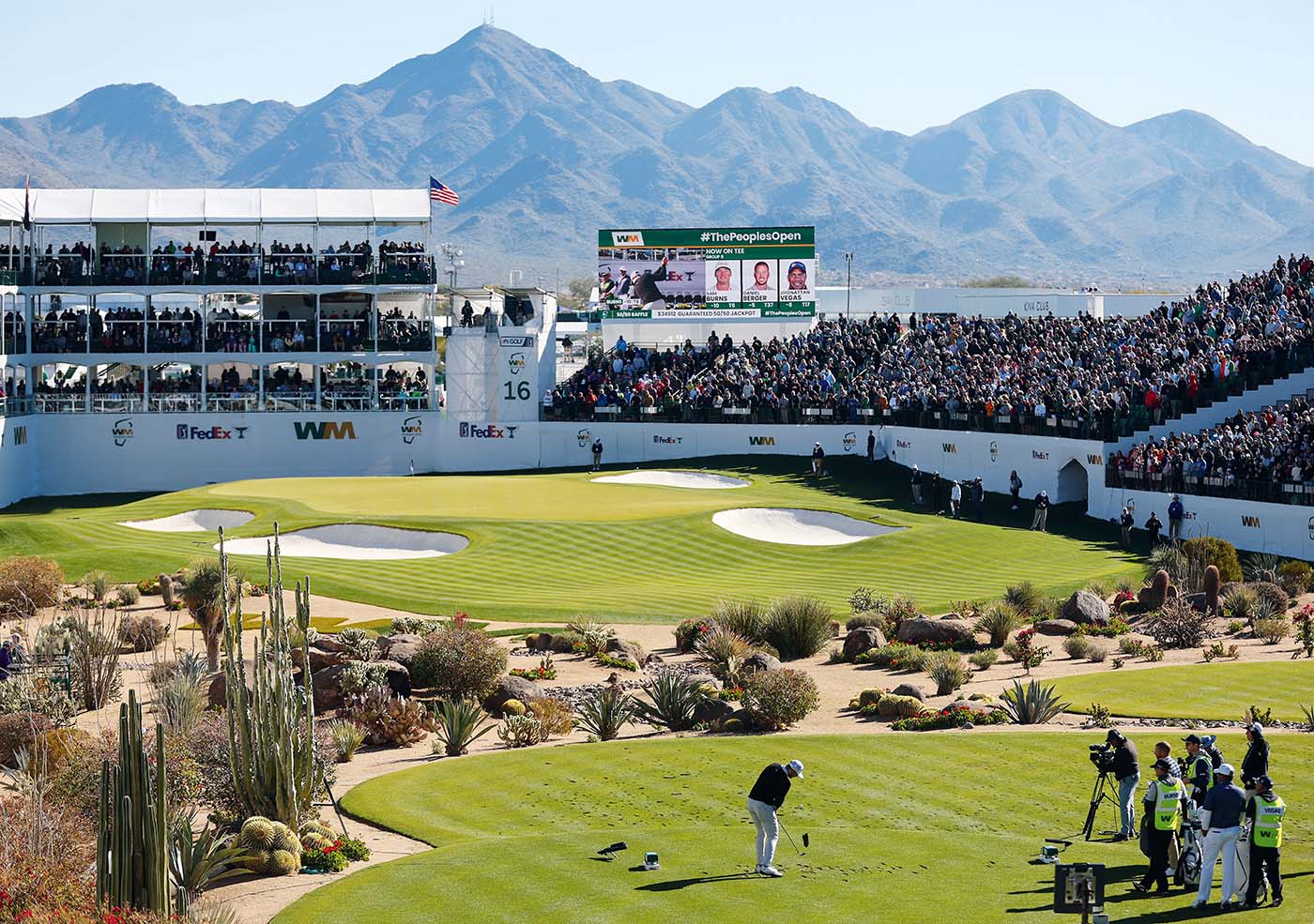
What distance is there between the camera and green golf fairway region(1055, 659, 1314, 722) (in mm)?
28703

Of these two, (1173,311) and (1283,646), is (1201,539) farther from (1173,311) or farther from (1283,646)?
(1173,311)

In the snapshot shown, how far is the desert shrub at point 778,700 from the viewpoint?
92.0ft

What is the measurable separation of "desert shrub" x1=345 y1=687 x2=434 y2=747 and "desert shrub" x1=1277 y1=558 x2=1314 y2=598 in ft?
74.6

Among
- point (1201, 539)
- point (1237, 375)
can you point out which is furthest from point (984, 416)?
point (1201, 539)

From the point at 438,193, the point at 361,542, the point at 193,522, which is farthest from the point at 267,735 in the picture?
the point at 438,193

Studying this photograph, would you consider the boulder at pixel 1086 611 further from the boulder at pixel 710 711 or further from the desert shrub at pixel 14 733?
the desert shrub at pixel 14 733

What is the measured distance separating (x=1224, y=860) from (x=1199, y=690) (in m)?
12.7

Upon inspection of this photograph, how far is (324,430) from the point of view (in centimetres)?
7056

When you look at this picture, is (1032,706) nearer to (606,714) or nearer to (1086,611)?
(606,714)

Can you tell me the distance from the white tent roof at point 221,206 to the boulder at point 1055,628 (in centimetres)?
4079

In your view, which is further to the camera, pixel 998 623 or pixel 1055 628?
pixel 1055 628

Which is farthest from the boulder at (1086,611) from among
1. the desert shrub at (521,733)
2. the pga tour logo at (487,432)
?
the pga tour logo at (487,432)

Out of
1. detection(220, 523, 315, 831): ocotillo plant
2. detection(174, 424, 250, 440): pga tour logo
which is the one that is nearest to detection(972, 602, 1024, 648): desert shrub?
detection(220, 523, 315, 831): ocotillo plant

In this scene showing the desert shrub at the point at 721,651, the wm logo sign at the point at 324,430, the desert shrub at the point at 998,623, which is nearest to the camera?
the desert shrub at the point at 721,651
